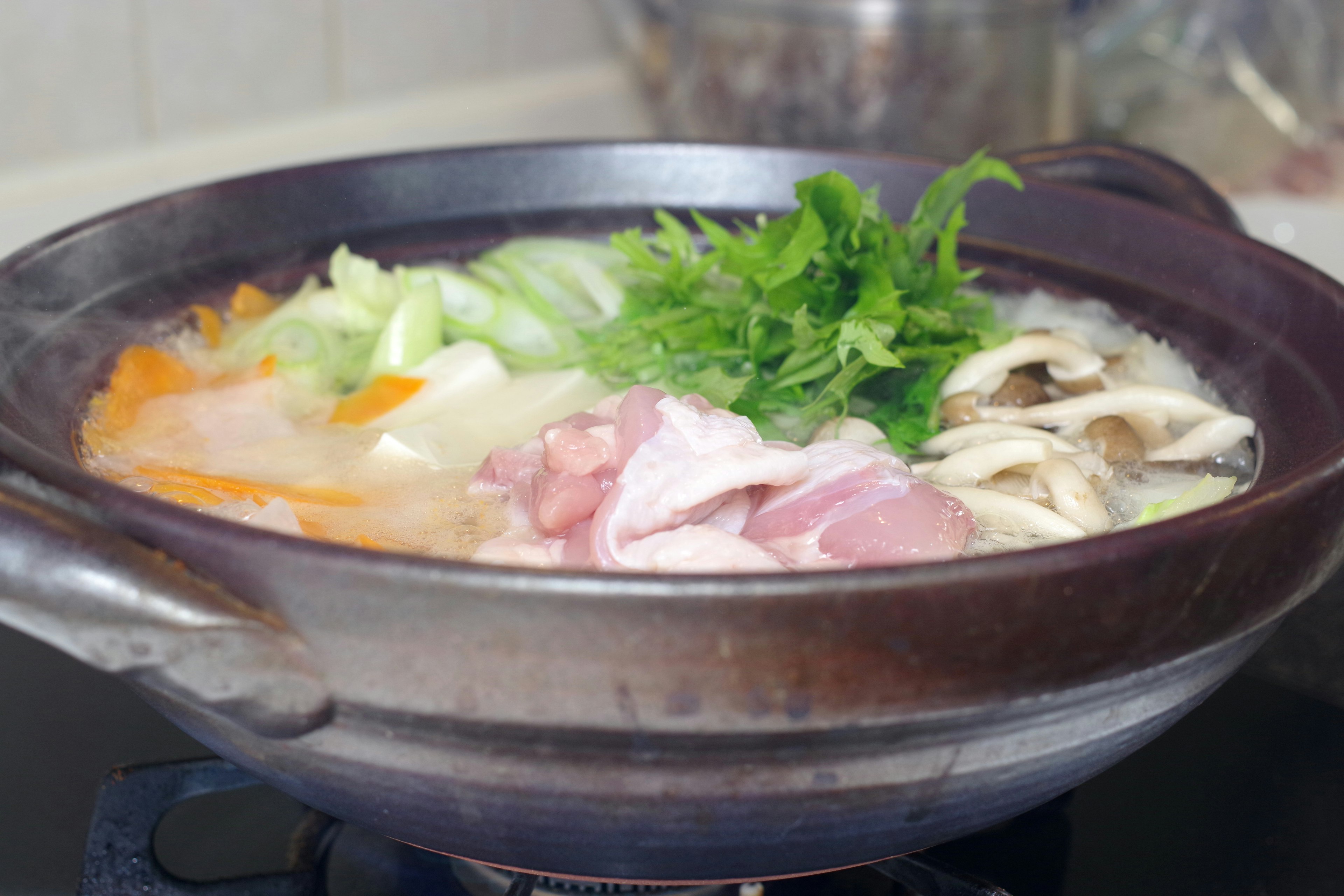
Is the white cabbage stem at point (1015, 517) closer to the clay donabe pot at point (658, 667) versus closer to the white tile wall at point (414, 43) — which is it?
the clay donabe pot at point (658, 667)

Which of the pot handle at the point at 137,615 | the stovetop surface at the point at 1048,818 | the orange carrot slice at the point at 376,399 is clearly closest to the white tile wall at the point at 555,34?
the orange carrot slice at the point at 376,399

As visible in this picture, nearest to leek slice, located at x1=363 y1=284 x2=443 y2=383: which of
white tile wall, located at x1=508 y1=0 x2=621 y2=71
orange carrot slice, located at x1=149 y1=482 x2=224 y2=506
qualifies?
orange carrot slice, located at x1=149 y1=482 x2=224 y2=506

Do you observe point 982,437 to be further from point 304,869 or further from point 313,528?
point 304,869

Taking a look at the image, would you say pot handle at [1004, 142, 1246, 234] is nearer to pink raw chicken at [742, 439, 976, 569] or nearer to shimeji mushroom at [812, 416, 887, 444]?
shimeji mushroom at [812, 416, 887, 444]

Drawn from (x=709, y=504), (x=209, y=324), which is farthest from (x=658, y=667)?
(x=209, y=324)

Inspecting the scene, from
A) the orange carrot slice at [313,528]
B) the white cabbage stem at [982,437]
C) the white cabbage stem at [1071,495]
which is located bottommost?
the orange carrot slice at [313,528]

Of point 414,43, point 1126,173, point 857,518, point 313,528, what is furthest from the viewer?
point 414,43

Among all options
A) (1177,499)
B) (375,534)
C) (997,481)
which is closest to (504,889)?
(375,534)
